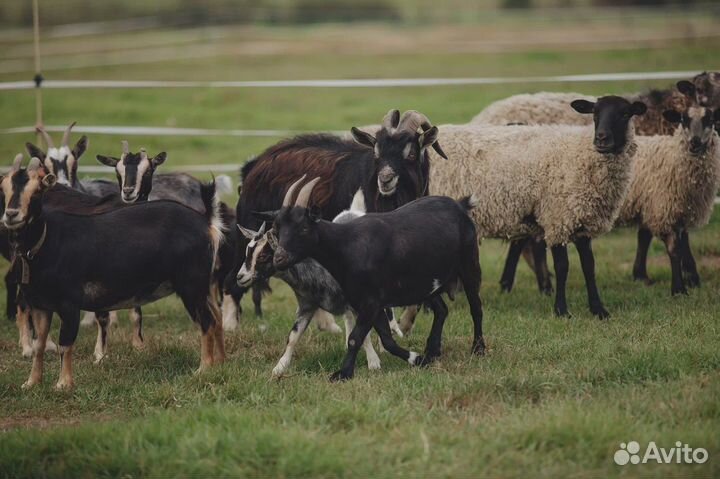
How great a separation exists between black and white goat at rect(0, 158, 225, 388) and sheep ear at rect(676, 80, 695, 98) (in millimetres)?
6639

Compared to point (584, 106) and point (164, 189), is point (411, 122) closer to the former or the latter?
point (584, 106)

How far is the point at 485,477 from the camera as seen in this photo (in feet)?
18.7

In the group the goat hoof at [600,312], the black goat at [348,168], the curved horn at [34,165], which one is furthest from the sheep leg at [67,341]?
the goat hoof at [600,312]

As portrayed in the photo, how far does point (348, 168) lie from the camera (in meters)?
10.0

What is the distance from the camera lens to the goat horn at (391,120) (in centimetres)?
949

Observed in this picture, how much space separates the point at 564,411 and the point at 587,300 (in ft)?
14.4

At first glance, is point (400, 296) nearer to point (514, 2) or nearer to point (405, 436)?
point (405, 436)

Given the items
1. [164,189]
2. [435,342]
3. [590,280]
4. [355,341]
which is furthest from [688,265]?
[164,189]

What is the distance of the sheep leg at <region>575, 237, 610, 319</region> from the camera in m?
9.91

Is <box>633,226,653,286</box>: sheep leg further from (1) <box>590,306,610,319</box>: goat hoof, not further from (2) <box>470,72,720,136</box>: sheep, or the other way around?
(2) <box>470,72,720,136</box>: sheep

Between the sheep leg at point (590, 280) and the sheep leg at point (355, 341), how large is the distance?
2880 mm

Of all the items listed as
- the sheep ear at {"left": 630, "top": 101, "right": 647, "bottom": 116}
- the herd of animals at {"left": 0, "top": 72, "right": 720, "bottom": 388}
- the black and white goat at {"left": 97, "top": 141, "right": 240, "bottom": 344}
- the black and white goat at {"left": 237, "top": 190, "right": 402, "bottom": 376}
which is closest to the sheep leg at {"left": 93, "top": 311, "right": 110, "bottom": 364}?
the herd of animals at {"left": 0, "top": 72, "right": 720, "bottom": 388}

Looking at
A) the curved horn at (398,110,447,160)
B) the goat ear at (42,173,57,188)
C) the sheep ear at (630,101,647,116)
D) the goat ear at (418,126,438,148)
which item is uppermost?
the sheep ear at (630,101,647,116)

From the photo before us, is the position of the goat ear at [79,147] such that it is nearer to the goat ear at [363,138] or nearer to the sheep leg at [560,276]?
the goat ear at [363,138]
